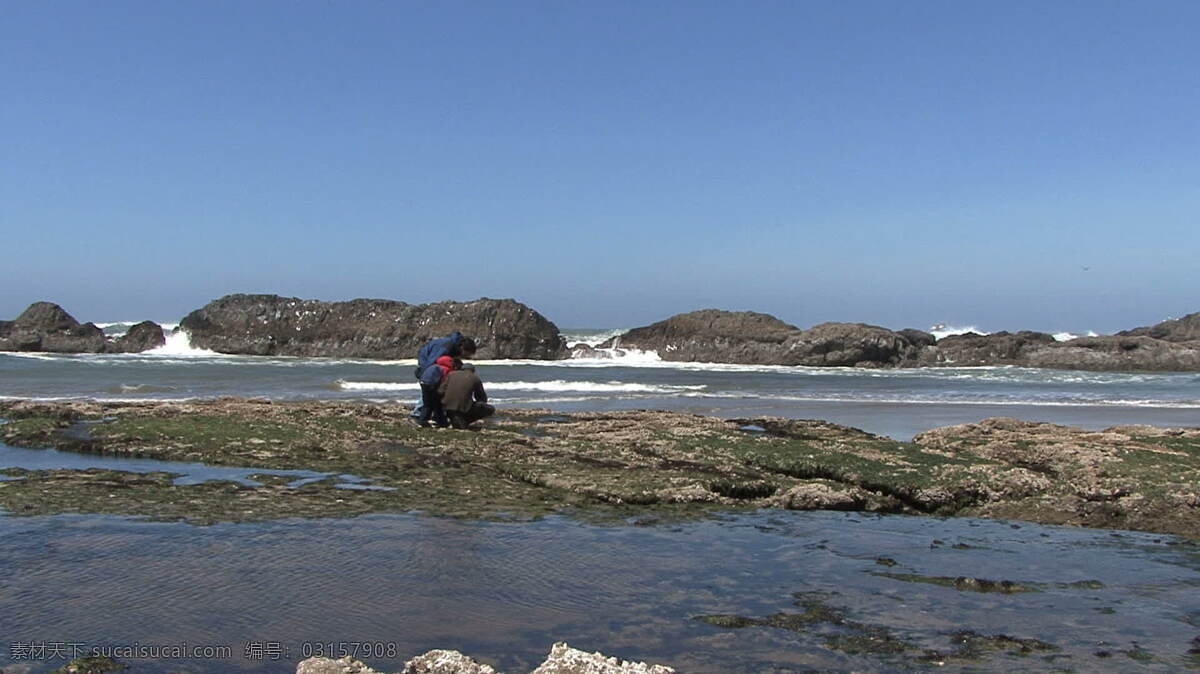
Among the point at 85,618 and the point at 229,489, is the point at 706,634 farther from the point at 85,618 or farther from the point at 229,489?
the point at 229,489

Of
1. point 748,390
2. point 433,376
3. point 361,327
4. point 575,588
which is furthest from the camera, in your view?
point 361,327

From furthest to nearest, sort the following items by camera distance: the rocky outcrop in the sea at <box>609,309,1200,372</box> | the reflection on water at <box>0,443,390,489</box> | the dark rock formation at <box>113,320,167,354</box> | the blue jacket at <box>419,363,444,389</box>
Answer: the dark rock formation at <box>113,320,167,354</box> < the rocky outcrop in the sea at <box>609,309,1200,372</box> < the blue jacket at <box>419,363,444,389</box> < the reflection on water at <box>0,443,390,489</box>

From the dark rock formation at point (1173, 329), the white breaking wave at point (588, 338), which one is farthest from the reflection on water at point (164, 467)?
the dark rock formation at point (1173, 329)

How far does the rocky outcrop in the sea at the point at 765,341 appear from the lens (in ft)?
217

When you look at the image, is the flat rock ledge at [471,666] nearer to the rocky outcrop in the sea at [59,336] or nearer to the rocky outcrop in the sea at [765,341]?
the rocky outcrop in the sea at [765,341]

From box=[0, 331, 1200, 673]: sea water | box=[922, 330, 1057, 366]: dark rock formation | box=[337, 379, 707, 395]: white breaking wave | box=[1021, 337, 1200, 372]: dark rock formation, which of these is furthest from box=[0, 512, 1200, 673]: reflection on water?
box=[922, 330, 1057, 366]: dark rock formation

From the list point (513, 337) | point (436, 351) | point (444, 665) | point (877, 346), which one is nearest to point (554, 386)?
point (436, 351)

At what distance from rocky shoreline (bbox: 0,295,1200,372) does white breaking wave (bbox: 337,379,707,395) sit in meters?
27.6

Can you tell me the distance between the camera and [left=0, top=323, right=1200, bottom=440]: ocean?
2744 cm

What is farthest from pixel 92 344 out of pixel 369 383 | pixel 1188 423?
pixel 1188 423

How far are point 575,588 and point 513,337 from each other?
64830 mm

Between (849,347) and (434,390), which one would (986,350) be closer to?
(849,347)

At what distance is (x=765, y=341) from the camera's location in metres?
70.1

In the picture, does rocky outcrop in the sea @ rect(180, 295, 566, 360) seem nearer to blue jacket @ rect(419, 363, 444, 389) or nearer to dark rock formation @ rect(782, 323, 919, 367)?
dark rock formation @ rect(782, 323, 919, 367)
